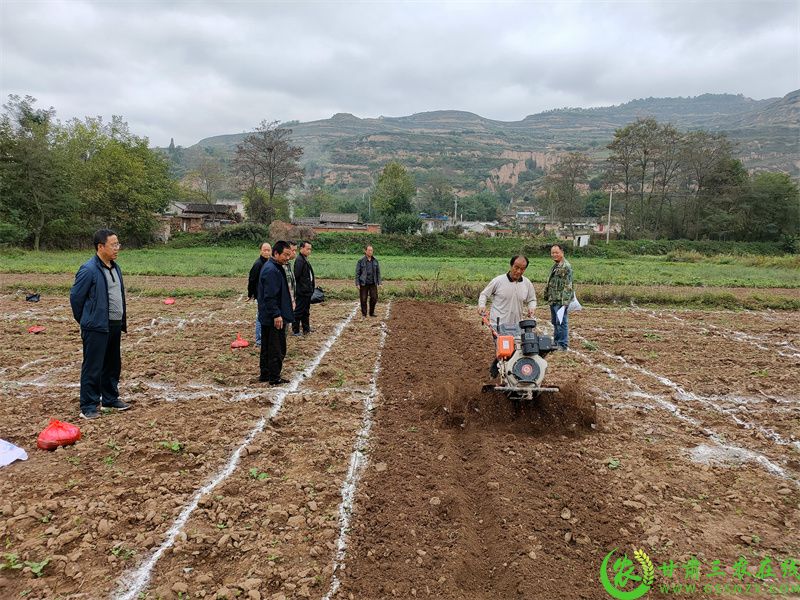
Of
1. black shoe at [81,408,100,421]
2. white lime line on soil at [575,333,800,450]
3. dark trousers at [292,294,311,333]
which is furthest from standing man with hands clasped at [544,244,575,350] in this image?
black shoe at [81,408,100,421]

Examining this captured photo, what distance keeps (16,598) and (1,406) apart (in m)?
3.92

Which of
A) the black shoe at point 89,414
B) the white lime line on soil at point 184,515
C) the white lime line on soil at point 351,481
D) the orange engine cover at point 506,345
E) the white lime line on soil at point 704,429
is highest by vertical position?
the orange engine cover at point 506,345

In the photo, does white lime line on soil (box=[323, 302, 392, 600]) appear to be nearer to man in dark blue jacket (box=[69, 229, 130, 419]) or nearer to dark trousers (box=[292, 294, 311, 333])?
man in dark blue jacket (box=[69, 229, 130, 419])

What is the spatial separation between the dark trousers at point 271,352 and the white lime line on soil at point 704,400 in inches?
222

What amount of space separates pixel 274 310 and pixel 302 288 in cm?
302

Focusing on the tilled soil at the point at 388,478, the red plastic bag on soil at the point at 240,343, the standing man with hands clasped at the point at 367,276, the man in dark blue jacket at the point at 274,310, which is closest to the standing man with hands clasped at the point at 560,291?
the tilled soil at the point at 388,478

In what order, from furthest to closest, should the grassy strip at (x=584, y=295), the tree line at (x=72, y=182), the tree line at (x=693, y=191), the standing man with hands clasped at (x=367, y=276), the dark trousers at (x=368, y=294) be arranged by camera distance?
the tree line at (x=693, y=191) → the tree line at (x=72, y=182) → the grassy strip at (x=584, y=295) → the dark trousers at (x=368, y=294) → the standing man with hands clasped at (x=367, y=276)

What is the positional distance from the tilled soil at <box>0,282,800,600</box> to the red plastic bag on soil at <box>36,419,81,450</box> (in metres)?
0.09

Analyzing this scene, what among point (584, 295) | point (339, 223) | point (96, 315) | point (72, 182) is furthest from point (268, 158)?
point (96, 315)

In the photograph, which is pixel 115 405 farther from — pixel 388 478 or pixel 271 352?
pixel 388 478

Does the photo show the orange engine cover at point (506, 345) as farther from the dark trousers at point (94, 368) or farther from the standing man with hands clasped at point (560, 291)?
the dark trousers at point (94, 368)

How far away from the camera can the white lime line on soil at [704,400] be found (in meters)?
5.07

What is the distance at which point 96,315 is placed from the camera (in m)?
5.32

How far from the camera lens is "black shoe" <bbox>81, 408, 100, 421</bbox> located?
17.3 feet
